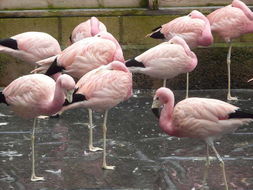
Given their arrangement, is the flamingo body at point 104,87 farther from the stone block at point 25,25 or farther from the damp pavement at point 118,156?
the stone block at point 25,25

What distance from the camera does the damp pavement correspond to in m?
6.72

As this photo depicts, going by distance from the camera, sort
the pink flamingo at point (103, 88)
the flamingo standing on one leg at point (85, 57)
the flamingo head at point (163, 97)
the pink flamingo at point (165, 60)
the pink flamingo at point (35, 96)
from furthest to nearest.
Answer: the pink flamingo at point (165, 60) < the flamingo standing on one leg at point (85, 57) < the pink flamingo at point (103, 88) < the pink flamingo at point (35, 96) < the flamingo head at point (163, 97)

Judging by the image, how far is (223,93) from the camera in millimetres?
10656

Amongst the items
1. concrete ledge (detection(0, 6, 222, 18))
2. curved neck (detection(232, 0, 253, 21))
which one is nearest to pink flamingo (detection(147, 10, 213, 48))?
curved neck (detection(232, 0, 253, 21))

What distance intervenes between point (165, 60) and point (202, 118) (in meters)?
2.34

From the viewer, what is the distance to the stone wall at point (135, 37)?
10727mm

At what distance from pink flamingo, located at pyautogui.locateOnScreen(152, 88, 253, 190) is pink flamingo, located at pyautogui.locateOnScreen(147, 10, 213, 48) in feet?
10.1

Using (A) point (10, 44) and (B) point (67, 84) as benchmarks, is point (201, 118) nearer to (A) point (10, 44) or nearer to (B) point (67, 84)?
(B) point (67, 84)

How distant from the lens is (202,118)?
649 centimetres

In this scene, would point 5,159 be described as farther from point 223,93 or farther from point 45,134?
point 223,93

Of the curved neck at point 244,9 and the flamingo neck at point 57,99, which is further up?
the curved neck at point 244,9

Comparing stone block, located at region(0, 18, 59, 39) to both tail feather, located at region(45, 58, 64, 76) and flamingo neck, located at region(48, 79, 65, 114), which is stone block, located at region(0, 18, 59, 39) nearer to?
tail feather, located at region(45, 58, 64, 76)

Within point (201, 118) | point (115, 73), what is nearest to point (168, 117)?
point (201, 118)

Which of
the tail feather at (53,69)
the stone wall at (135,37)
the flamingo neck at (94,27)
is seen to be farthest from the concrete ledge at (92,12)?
the tail feather at (53,69)
